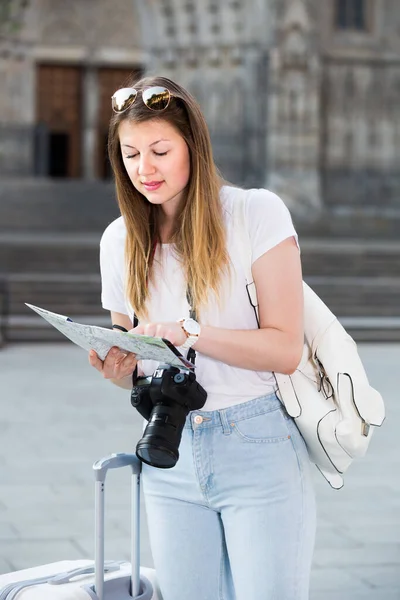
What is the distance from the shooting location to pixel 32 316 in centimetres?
1415

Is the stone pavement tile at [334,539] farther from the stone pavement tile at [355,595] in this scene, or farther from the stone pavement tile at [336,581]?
the stone pavement tile at [355,595]

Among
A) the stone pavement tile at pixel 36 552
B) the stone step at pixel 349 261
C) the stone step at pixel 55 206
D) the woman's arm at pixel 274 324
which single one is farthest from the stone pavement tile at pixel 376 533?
the stone step at pixel 55 206

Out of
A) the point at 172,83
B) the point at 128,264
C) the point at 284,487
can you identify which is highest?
the point at 172,83

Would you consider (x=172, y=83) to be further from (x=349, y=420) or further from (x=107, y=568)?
(x=107, y=568)

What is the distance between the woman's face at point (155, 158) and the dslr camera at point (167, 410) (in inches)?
15.1

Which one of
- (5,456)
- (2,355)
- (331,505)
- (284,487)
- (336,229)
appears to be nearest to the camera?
(284,487)

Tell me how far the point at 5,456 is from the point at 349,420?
457cm

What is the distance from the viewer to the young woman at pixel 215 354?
2.42 metres

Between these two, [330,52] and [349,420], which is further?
[330,52]

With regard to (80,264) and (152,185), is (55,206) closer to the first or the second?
(80,264)

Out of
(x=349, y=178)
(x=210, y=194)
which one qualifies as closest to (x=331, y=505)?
(x=210, y=194)

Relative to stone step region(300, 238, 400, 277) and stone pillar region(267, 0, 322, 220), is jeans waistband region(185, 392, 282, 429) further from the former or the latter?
stone pillar region(267, 0, 322, 220)

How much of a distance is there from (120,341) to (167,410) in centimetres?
20

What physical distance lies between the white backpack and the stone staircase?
35.7 ft
